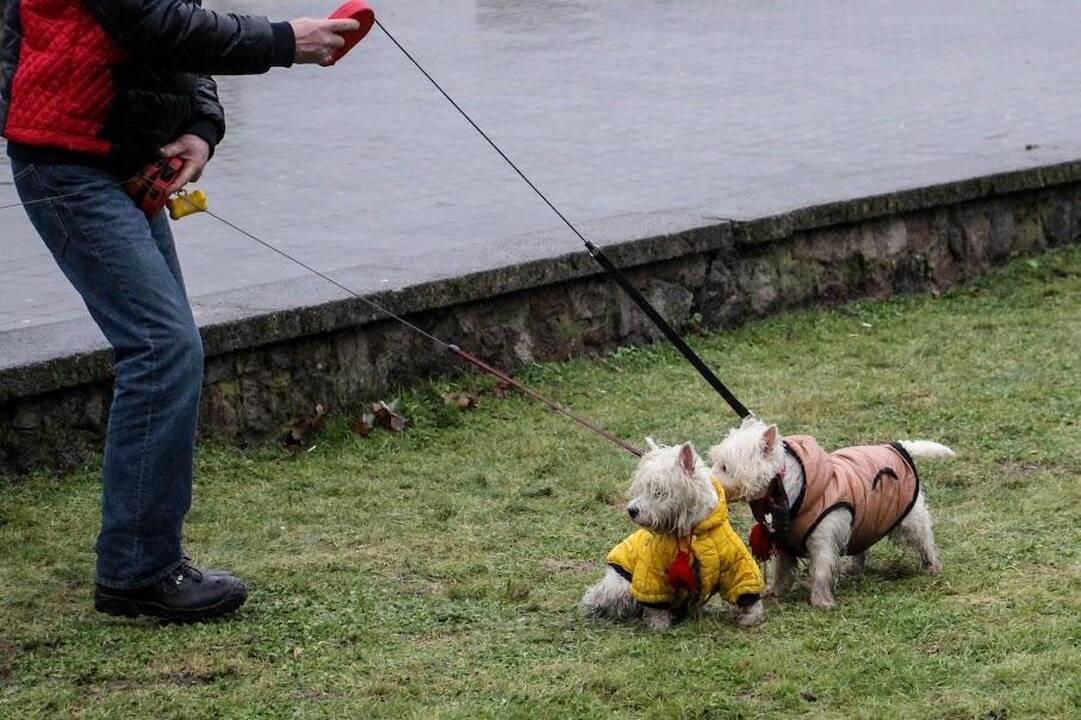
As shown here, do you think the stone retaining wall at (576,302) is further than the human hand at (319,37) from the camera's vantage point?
Yes

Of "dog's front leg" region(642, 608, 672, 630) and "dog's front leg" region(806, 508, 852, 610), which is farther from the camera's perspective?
"dog's front leg" region(806, 508, 852, 610)

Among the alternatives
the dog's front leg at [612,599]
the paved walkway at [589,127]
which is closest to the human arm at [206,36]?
the dog's front leg at [612,599]

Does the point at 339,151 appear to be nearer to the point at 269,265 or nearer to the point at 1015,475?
the point at 269,265

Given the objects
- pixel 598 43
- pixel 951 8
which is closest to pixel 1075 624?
pixel 598 43

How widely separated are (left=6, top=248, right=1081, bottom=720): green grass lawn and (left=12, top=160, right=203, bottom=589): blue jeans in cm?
27

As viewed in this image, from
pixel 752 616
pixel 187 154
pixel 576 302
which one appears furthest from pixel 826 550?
pixel 576 302

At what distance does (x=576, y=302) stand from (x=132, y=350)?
323 cm

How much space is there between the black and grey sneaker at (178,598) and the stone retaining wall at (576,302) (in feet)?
4.29

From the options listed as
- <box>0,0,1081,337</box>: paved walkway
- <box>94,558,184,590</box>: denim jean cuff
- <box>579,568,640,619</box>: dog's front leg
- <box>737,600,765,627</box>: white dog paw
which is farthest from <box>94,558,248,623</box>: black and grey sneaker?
<box>0,0,1081,337</box>: paved walkway

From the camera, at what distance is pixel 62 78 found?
4277 millimetres

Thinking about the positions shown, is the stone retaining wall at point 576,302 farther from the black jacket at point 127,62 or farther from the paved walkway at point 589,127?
the black jacket at point 127,62

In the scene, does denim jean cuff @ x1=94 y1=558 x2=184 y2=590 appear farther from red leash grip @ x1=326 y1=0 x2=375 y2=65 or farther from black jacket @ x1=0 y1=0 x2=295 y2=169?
red leash grip @ x1=326 y1=0 x2=375 y2=65

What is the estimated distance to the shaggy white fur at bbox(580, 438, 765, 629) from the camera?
14.6 feet

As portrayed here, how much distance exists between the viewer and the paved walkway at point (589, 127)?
8383 mm
